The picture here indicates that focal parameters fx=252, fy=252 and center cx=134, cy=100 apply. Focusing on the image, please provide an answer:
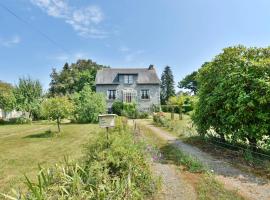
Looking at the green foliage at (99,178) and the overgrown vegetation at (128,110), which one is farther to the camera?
the overgrown vegetation at (128,110)

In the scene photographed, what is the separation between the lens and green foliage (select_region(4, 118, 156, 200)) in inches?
156

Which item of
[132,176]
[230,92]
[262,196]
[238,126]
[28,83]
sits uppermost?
[28,83]

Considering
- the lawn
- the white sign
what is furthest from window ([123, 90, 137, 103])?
the white sign

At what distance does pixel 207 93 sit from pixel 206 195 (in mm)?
7306

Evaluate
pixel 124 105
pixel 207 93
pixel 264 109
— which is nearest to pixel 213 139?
pixel 207 93

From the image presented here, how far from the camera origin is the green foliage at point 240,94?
30.1ft

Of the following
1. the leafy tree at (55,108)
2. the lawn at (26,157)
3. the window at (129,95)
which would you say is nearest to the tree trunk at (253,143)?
the lawn at (26,157)

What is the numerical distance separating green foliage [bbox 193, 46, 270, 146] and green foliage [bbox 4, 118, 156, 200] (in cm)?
520

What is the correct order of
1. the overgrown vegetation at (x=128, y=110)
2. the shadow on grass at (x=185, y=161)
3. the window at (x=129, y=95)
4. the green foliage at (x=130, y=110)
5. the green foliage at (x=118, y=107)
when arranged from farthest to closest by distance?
the window at (x=129, y=95)
the green foliage at (x=118, y=107)
the green foliage at (x=130, y=110)
the overgrown vegetation at (x=128, y=110)
the shadow on grass at (x=185, y=161)

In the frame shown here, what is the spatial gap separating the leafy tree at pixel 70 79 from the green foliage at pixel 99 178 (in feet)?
167

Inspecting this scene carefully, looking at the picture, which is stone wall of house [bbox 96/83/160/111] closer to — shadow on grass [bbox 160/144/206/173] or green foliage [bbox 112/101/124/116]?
green foliage [bbox 112/101/124/116]

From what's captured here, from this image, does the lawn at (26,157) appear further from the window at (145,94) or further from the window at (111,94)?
the window at (145,94)

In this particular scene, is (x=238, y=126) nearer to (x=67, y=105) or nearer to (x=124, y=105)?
(x=67, y=105)

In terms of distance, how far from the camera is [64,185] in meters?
4.32
